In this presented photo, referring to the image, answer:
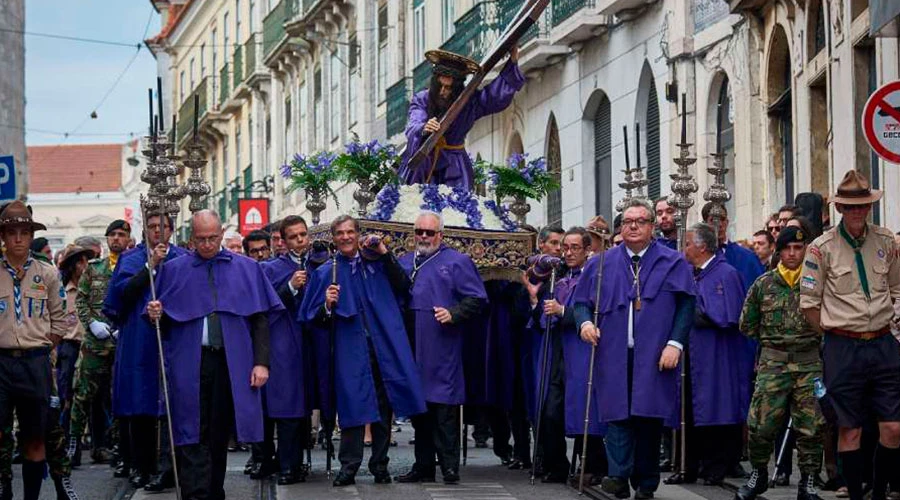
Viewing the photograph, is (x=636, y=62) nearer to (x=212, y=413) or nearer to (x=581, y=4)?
(x=581, y=4)

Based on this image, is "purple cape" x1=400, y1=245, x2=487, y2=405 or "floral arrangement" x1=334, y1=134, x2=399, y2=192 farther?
"floral arrangement" x1=334, y1=134, x2=399, y2=192

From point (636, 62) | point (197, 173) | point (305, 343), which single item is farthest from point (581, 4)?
point (305, 343)

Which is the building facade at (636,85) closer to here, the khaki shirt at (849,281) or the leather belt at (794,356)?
the leather belt at (794,356)

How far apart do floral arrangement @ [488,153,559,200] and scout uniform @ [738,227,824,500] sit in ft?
13.4

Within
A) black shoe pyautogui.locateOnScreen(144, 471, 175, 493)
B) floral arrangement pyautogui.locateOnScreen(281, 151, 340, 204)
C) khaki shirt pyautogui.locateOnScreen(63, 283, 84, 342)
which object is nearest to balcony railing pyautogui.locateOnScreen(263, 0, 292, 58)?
khaki shirt pyautogui.locateOnScreen(63, 283, 84, 342)

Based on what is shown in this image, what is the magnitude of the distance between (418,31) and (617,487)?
2552 cm

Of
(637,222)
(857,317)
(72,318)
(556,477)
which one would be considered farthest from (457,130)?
(857,317)

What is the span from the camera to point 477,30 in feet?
102

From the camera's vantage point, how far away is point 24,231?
480 inches

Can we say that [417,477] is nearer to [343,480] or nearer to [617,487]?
[343,480]

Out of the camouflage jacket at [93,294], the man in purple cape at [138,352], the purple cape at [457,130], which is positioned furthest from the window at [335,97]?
the man in purple cape at [138,352]

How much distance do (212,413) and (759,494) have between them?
3.38 m

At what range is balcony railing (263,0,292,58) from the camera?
4919 centimetres

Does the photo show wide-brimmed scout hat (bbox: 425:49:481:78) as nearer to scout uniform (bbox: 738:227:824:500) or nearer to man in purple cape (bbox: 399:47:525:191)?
man in purple cape (bbox: 399:47:525:191)
